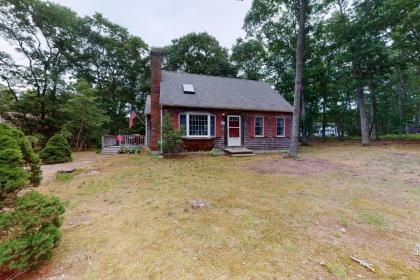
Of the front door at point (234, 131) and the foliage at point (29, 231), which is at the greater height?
the front door at point (234, 131)

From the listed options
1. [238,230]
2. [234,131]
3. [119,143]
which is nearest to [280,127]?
[234,131]

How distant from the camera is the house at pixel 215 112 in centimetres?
1185

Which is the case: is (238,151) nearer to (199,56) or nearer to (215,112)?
(215,112)

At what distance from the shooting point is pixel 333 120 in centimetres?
2552

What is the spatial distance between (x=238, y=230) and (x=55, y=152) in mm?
10389

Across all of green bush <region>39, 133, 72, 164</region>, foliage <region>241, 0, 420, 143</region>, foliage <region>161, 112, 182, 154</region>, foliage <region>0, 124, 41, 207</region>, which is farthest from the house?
foliage <region>0, 124, 41, 207</region>

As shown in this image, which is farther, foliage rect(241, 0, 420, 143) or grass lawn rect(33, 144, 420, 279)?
foliage rect(241, 0, 420, 143)

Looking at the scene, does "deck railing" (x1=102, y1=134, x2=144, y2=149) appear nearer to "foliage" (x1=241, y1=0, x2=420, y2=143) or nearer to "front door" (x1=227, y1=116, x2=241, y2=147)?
"front door" (x1=227, y1=116, x2=241, y2=147)

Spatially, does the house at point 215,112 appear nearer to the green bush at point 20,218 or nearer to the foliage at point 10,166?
the foliage at point 10,166

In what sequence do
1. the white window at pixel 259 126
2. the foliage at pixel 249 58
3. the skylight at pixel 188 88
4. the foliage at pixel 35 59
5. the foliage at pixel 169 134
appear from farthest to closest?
the foliage at pixel 249 58
the foliage at pixel 35 59
the white window at pixel 259 126
the skylight at pixel 188 88
the foliage at pixel 169 134

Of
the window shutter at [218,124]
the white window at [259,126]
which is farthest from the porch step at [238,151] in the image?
the white window at [259,126]

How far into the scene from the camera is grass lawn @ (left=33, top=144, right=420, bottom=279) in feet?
7.33

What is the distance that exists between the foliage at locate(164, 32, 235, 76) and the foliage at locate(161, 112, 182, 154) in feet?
55.4

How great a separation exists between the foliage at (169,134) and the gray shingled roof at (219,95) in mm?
1062
